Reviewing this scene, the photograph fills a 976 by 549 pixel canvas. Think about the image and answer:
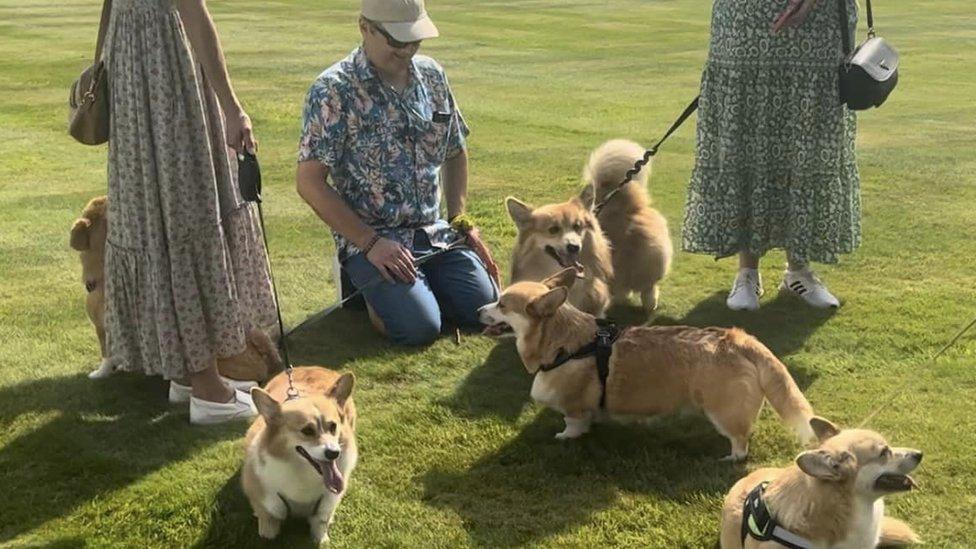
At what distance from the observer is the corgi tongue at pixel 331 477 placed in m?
3.02

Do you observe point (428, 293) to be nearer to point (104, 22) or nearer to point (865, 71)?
point (104, 22)

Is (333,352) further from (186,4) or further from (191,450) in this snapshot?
(186,4)

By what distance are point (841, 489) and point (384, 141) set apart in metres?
2.94

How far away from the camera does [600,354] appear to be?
150 inches

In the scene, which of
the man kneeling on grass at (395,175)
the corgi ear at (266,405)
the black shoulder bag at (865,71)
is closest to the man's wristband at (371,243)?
the man kneeling on grass at (395,175)

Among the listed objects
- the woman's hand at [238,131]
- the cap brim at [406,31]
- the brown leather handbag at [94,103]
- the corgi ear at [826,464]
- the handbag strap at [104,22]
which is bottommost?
the corgi ear at [826,464]

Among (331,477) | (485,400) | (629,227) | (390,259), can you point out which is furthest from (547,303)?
(629,227)

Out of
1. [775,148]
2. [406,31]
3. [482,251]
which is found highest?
[406,31]

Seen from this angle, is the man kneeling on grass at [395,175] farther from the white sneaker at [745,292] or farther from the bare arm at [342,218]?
the white sneaker at [745,292]

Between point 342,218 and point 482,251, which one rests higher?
point 342,218

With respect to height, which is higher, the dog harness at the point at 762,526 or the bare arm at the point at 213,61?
the bare arm at the point at 213,61

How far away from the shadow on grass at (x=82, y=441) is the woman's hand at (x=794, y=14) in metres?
3.04

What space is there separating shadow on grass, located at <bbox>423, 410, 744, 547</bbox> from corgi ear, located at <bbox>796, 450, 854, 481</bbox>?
81cm

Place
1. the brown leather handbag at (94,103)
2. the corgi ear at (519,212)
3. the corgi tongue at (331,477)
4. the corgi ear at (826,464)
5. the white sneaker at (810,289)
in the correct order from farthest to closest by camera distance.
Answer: the white sneaker at (810,289) < the corgi ear at (519,212) < the brown leather handbag at (94,103) < the corgi tongue at (331,477) < the corgi ear at (826,464)
